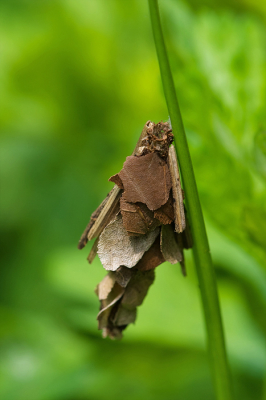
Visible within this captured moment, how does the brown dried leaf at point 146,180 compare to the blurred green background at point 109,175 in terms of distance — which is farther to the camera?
the blurred green background at point 109,175

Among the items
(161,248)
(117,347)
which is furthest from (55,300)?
(161,248)

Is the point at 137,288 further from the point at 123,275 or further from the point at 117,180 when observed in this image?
the point at 117,180

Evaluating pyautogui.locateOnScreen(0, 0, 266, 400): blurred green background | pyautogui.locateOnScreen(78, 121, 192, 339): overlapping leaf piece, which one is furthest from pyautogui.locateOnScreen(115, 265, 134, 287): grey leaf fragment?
pyautogui.locateOnScreen(0, 0, 266, 400): blurred green background

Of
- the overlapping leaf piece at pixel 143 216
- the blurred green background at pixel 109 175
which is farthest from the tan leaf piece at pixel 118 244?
the blurred green background at pixel 109 175

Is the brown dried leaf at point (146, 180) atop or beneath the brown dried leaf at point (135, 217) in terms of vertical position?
atop

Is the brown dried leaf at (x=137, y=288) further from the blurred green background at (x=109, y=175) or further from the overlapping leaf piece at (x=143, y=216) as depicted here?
the blurred green background at (x=109, y=175)

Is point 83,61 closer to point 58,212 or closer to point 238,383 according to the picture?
point 58,212

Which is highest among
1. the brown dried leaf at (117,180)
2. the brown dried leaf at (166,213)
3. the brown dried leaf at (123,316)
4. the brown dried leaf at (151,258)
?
the brown dried leaf at (117,180)
